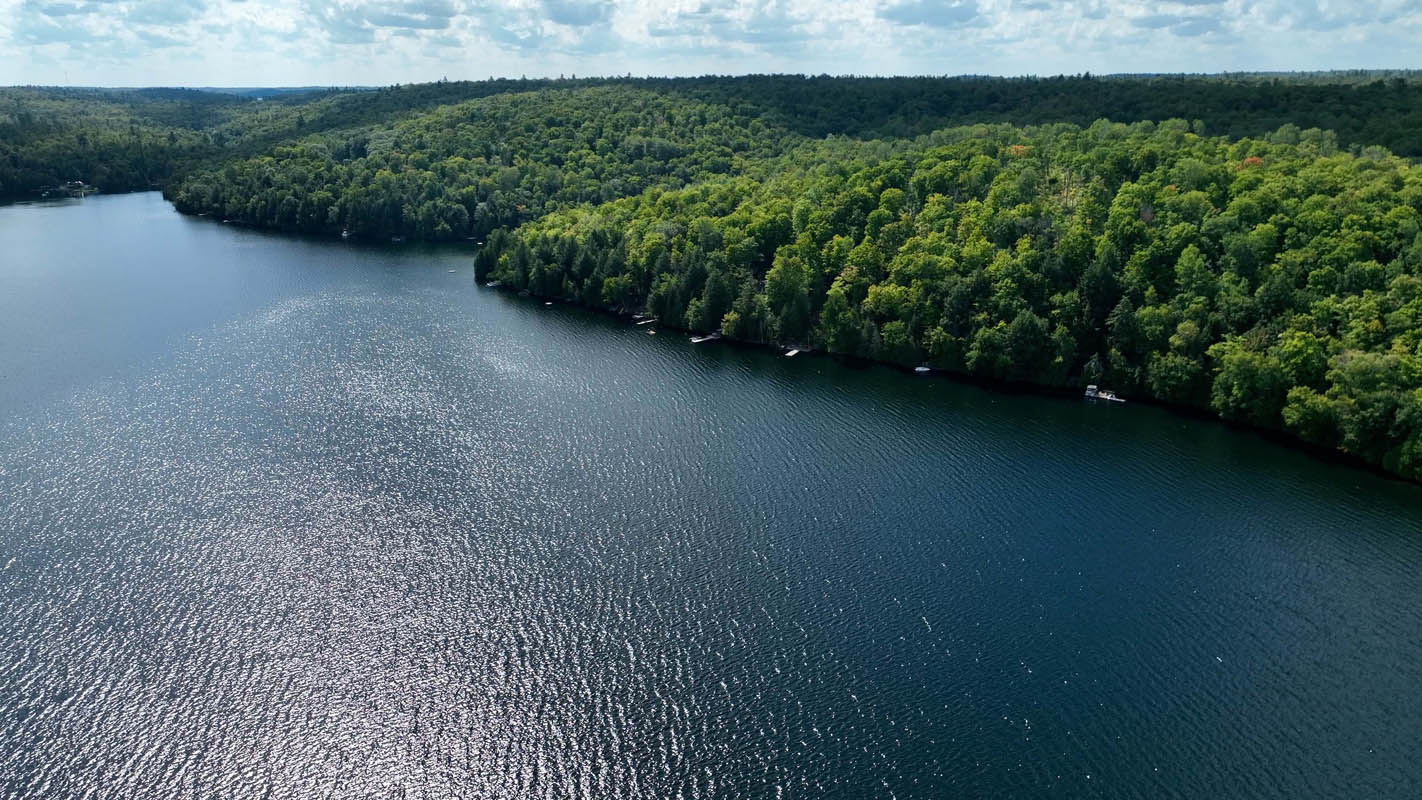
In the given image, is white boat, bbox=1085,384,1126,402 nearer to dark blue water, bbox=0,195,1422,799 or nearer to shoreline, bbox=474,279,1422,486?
shoreline, bbox=474,279,1422,486

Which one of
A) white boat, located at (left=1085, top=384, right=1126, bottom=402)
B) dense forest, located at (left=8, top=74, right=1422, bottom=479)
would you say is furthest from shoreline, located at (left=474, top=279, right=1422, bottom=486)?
white boat, located at (left=1085, top=384, right=1126, bottom=402)


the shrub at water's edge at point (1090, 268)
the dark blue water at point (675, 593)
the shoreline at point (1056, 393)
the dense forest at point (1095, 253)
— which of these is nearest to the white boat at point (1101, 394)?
the shoreline at point (1056, 393)

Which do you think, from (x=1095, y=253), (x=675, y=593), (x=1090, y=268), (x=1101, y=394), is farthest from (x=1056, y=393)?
(x=675, y=593)

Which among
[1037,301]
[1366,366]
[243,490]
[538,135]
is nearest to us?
[243,490]

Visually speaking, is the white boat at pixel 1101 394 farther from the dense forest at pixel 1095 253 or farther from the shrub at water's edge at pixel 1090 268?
the shrub at water's edge at pixel 1090 268

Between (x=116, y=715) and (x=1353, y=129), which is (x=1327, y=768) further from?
(x=1353, y=129)

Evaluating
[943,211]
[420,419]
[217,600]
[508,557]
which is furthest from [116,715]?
[943,211]
